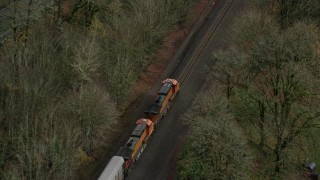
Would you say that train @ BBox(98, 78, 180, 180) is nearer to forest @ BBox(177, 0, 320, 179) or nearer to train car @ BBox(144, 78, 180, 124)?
train car @ BBox(144, 78, 180, 124)

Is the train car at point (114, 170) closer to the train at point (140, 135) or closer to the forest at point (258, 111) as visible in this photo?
the train at point (140, 135)

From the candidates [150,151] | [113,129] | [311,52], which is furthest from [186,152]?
[311,52]

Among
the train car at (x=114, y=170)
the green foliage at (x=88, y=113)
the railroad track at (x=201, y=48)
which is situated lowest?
the train car at (x=114, y=170)

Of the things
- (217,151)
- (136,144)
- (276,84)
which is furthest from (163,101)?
(217,151)

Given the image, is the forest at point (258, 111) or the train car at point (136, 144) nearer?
the forest at point (258, 111)

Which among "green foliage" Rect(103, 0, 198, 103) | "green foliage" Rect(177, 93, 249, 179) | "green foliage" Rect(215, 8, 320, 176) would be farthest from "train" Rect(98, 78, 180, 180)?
"green foliage" Rect(215, 8, 320, 176)

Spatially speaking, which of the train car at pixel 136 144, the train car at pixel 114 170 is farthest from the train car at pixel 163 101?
the train car at pixel 114 170
